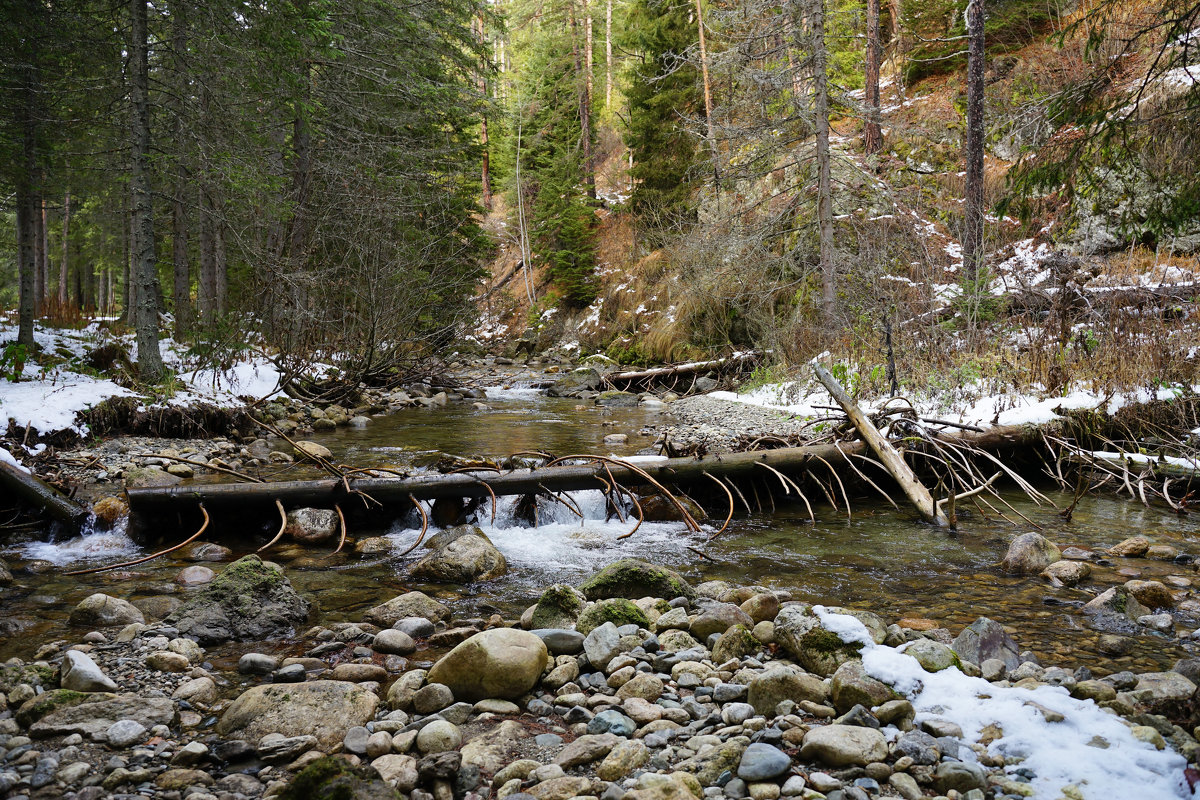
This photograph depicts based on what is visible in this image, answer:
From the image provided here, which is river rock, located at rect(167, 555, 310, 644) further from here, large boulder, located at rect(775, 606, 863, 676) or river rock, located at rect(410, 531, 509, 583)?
large boulder, located at rect(775, 606, 863, 676)

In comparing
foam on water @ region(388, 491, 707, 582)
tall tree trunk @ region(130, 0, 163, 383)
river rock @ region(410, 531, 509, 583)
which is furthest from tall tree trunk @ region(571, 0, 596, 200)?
river rock @ region(410, 531, 509, 583)

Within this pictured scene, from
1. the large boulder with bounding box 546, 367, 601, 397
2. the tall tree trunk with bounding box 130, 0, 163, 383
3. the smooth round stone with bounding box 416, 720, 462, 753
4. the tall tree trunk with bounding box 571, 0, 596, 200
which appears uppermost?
the tall tree trunk with bounding box 571, 0, 596, 200

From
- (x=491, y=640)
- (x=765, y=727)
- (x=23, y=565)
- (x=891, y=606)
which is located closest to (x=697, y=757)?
(x=765, y=727)

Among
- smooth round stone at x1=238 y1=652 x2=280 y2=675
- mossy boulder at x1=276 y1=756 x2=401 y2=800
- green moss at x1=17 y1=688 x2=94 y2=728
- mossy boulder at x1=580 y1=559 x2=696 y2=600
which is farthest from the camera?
mossy boulder at x1=580 y1=559 x2=696 y2=600

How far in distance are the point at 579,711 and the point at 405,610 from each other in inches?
59.3

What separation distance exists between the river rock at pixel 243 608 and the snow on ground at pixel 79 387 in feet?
17.3

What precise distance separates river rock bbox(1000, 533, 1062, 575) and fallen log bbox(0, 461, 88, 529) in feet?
22.9

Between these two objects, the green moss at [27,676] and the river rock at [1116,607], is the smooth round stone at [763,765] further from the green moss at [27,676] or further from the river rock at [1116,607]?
the green moss at [27,676]

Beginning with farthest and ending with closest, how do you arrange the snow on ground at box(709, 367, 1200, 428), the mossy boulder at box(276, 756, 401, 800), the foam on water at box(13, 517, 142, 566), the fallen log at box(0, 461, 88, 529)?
the snow on ground at box(709, 367, 1200, 428)
the fallen log at box(0, 461, 88, 529)
the foam on water at box(13, 517, 142, 566)
the mossy boulder at box(276, 756, 401, 800)

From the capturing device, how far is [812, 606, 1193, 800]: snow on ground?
2.12 m

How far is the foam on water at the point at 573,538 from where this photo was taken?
5020 mm

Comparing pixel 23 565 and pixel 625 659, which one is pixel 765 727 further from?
pixel 23 565

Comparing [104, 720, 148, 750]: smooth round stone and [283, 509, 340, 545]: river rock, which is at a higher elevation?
[283, 509, 340, 545]: river rock

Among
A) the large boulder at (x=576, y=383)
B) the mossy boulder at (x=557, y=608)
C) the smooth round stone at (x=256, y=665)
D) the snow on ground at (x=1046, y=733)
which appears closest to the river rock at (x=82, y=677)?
the smooth round stone at (x=256, y=665)
